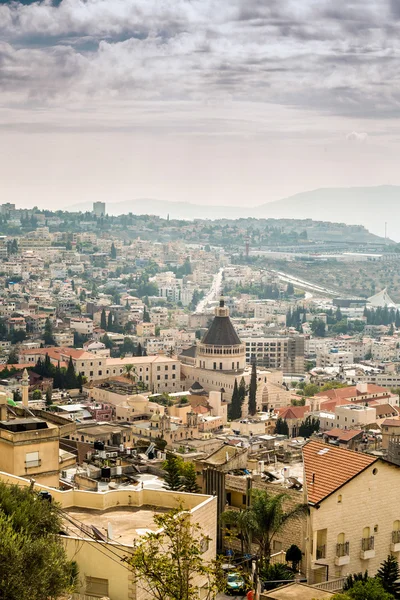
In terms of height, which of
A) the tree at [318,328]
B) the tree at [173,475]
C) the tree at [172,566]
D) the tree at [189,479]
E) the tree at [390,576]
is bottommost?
the tree at [318,328]

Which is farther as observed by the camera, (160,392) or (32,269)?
(32,269)

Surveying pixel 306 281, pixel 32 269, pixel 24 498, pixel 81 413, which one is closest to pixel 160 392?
pixel 81 413

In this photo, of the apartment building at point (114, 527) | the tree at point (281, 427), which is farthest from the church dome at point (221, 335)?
the apartment building at point (114, 527)

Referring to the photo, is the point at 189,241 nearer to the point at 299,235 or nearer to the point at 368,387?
the point at 299,235

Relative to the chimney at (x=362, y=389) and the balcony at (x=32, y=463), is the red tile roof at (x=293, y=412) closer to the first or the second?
the chimney at (x=362, y=389)

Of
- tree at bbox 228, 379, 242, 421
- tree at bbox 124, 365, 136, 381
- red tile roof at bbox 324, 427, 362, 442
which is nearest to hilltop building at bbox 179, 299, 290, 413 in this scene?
tree at bbox 124, 365, 136, 381

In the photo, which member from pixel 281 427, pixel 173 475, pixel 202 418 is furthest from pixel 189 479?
pixel 202 418
